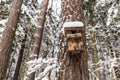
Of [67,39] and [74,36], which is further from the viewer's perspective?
[67,39]

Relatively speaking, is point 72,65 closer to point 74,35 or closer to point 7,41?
point 74,35

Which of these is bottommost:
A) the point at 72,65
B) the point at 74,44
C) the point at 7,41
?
the point at 7,41

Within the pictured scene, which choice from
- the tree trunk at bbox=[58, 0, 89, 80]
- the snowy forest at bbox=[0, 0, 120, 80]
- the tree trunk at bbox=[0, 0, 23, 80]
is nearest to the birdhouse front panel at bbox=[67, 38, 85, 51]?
the snowy forest at bbox=[0, 0, 120, 80]

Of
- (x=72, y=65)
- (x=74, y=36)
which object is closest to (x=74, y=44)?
(x=74, y=36)

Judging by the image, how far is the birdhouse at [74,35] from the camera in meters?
2.94

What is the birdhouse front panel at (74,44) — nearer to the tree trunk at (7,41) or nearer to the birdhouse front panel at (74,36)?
the birdhouse front panel at (74,36)

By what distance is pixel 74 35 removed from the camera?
2.92 m

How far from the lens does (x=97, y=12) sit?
9.40m

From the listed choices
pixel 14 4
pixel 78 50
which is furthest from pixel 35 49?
pixel 78 50

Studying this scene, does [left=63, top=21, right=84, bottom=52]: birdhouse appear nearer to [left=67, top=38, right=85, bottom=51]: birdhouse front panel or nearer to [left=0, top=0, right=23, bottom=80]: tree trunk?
[left=67, top=38, right=85, bottom=51]: birdhouse front panel

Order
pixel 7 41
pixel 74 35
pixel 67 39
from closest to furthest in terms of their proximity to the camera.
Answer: pixel 74 35 < pixel 67 39 < pixel 7 41

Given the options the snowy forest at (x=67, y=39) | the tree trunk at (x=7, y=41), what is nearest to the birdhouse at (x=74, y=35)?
the snowy forest at (x=67, y=39)

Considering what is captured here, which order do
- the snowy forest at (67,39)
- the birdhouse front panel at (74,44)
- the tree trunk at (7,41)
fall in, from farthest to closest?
the tree trunk at (7,41) → the snowy forest at (67,39) → the birdhouse front panel at (74,44)

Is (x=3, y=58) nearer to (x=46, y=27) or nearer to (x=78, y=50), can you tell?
(x=78, y=50)
